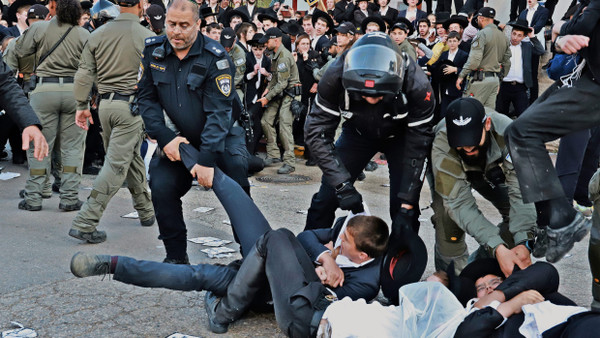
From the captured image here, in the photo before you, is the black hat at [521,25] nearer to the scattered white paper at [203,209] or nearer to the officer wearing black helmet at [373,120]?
the scattered white paper at [203,209]

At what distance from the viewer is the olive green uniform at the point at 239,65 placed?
30.7 feet

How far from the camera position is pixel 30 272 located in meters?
5.09

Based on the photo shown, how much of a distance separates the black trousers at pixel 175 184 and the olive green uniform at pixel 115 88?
52.6 inches

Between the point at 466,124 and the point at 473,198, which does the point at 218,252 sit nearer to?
the point at 473,198

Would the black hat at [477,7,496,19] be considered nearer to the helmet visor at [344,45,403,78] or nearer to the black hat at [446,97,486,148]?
the black hat at [446,97,486,148]

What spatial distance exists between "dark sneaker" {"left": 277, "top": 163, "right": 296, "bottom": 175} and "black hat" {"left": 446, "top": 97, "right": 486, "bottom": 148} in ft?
17.8

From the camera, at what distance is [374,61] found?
4.08m

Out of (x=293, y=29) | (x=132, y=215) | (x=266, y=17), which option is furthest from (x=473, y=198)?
(x=266, y=17)

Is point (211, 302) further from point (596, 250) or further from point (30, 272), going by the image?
point (596, 250)

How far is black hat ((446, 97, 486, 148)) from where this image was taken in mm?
4289

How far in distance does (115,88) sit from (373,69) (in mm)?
3051

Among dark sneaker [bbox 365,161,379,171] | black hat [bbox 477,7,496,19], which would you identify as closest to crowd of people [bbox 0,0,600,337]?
dark sneaker [bbox 365,161,379,171]

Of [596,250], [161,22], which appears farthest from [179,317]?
[161,22]

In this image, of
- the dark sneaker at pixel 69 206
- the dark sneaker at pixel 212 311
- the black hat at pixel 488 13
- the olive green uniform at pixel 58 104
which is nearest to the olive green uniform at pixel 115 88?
the olive green uniform at pixel 58 104
